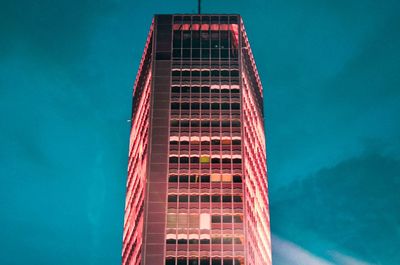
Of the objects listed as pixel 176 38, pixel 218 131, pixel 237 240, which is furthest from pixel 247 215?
pixel 176 38

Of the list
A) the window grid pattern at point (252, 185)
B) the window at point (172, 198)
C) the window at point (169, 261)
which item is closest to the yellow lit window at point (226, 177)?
the window grid pattern at point (252, 185)

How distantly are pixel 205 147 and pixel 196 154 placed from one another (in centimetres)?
249

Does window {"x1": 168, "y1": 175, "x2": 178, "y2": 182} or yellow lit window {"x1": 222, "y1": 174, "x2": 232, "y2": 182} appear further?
yellow lit window {"x1": 222, "y1": 174, "x2": 232, "y2": 182}

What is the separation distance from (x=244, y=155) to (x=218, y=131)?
25.2 feet

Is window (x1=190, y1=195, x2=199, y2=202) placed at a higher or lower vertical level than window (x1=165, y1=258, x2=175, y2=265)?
higher

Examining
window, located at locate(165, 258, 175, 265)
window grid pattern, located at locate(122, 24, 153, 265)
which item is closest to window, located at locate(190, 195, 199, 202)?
window grid pattern, located at locate(122, 24, 153, 265)

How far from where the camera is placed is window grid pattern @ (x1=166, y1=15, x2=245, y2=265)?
164 meters

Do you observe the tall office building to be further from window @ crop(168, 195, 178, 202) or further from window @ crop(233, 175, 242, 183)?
window @ crop(168, 195, 178, 202)

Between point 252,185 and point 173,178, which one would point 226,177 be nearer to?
point 173,178

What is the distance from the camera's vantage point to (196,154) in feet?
570

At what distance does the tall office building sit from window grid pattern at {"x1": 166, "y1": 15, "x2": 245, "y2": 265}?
0.67 feet

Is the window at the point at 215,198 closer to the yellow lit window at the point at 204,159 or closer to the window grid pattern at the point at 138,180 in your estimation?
the yellow lit window at the point at 204,159

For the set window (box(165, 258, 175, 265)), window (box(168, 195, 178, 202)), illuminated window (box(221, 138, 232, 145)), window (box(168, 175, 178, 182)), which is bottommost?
window (box(165, 258, 175, 265))

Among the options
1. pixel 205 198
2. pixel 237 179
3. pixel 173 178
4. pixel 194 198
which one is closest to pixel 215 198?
pixel 205 198
